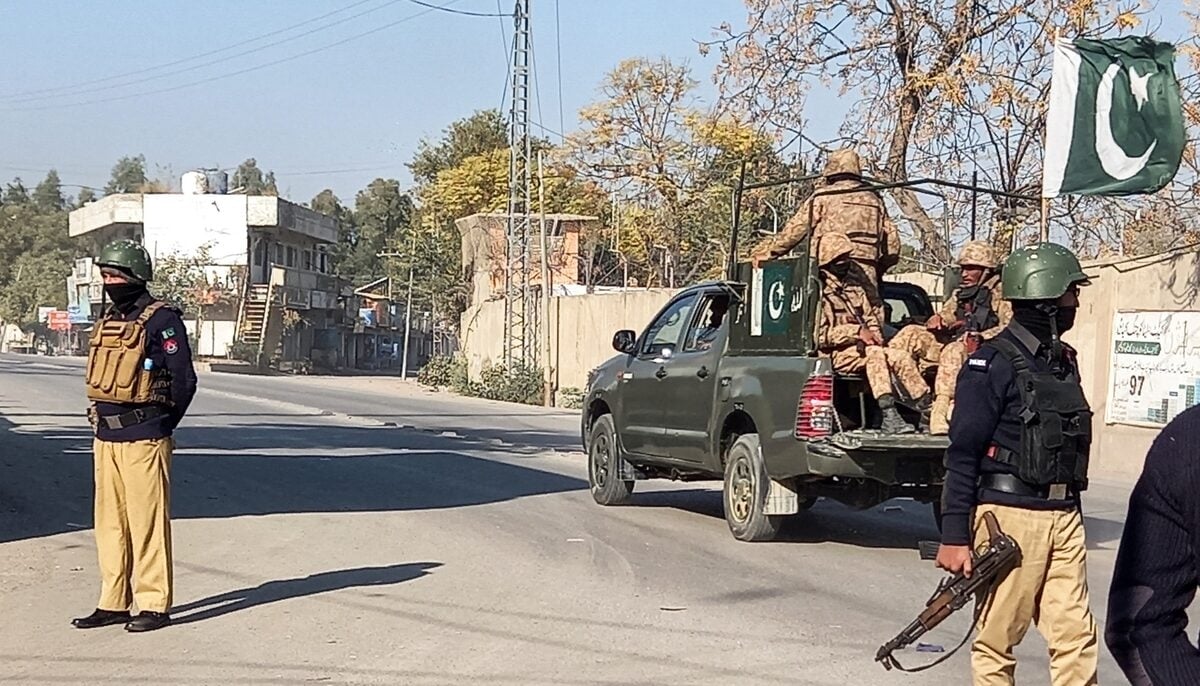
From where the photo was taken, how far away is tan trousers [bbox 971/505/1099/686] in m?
5.04

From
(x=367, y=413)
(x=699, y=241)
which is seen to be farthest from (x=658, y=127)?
(x=367, y=413)

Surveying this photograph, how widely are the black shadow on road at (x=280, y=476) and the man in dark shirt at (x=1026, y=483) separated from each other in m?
7.73

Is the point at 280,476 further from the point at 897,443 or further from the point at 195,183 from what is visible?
the point at 195,183

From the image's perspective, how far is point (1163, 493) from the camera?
2363 mm

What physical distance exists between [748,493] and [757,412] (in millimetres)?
623

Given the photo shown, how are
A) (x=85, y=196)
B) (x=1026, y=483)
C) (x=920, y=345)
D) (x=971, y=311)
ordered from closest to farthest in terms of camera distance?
1. (x=1026, y=483)
2. (x=971, y=311)
3. (x=920, y=345)
4. (x=85, y=196)

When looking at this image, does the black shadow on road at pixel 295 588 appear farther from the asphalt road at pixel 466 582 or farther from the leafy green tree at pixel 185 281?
the leafy green tree at pixel 185 281

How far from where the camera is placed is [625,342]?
40.6ft

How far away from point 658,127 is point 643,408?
1322 inches

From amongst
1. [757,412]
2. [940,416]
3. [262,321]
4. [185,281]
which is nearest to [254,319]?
[262,321]

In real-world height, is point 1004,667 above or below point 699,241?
below

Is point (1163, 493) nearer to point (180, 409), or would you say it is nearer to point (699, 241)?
point (180, 409)

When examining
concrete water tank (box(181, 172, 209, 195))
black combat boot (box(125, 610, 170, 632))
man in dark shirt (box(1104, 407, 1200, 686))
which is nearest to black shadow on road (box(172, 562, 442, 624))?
black combat boot (box(125, 610, 170, 632))

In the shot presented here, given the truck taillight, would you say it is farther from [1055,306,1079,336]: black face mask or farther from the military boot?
[1055,306,1079,336]: black face mask
